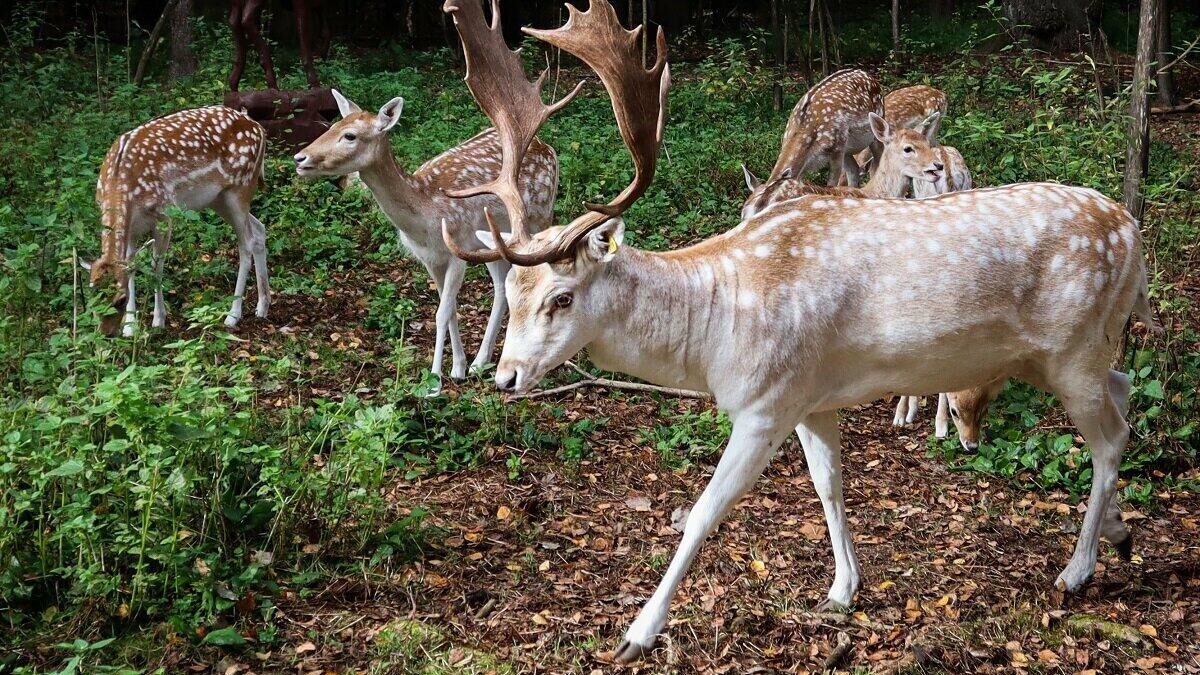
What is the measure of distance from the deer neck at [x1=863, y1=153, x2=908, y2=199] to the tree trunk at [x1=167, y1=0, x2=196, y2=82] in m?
9.95

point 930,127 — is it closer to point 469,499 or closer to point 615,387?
point 615,387

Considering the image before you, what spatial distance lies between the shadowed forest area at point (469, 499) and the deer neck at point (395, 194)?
0.64 m

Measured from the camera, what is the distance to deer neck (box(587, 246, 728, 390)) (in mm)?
4227

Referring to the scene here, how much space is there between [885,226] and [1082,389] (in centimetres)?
100

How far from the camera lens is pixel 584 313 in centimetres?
415

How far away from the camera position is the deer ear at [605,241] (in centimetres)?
411

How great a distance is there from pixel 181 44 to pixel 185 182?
300 inches

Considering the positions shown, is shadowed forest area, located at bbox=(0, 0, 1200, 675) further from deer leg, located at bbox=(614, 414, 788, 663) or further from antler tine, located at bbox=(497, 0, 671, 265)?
antler tine, located at bbox=(497, 0, 671, 265)

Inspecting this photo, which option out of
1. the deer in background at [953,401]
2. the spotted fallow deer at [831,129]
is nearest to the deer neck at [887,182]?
the deer in background at [953,401]

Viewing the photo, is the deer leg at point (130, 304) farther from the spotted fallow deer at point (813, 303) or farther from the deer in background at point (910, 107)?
the deer in background at point (910, 107)

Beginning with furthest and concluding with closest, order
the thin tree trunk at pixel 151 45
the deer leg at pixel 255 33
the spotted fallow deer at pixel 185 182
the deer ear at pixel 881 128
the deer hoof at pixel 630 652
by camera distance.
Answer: the thin tree trunk at pixel 151 45 → the deer leg at pixel 255 33 → the deer ear at pixel 881 128 → the spotted fallow deer at pixel 185 182 → the deer hoof at pixel 630 652

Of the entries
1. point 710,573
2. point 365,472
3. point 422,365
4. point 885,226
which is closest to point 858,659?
point 710,573

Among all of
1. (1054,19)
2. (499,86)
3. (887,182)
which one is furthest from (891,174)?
(1054,19)

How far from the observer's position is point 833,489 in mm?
4609
